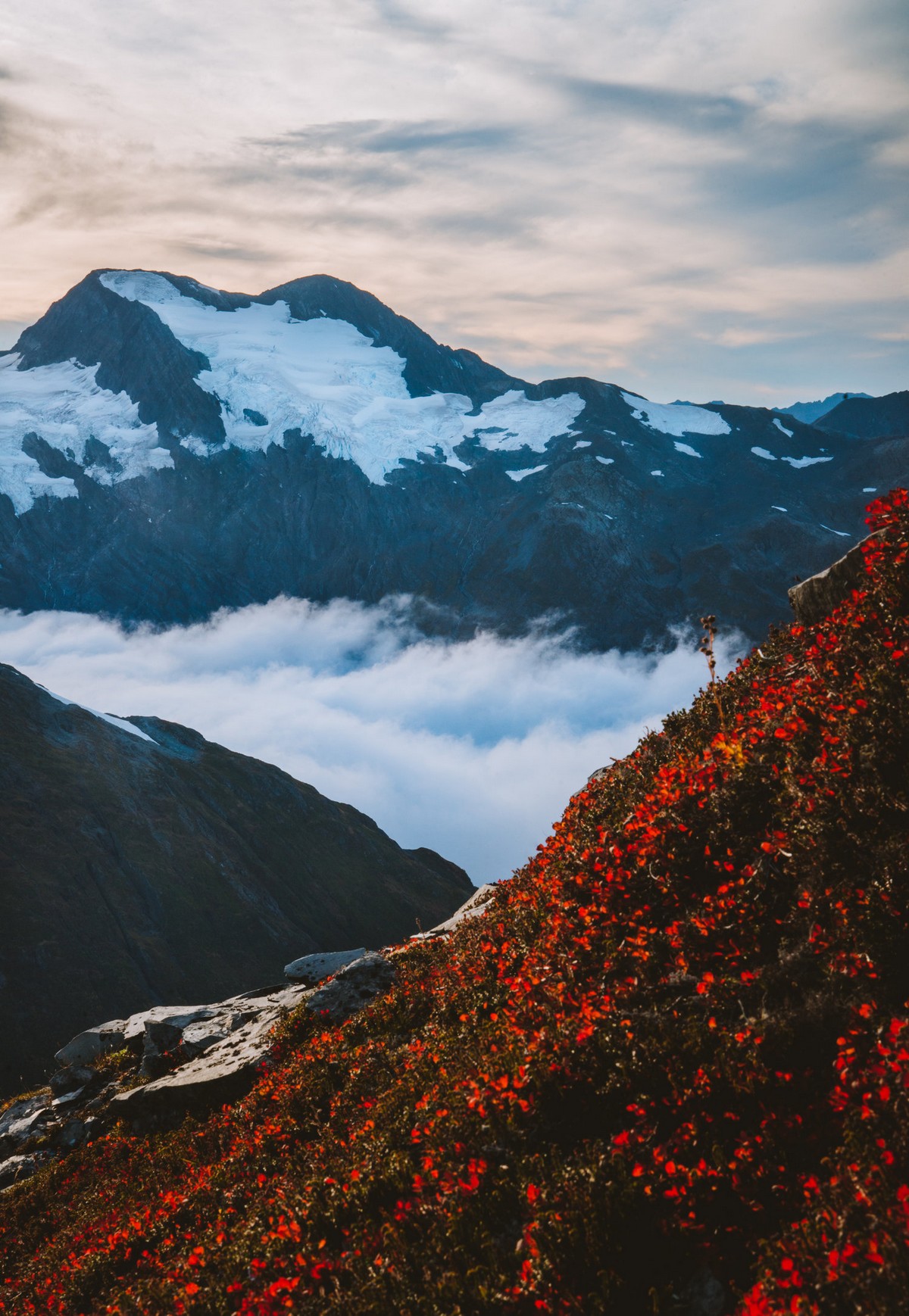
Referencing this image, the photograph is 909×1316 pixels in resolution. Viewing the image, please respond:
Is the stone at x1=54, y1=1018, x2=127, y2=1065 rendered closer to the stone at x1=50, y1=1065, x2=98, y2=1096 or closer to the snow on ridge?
the stone at x1=50, y1=1065, x2=98, y2=1096

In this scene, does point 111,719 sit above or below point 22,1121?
above

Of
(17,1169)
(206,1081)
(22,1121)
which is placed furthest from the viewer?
(22,1121)

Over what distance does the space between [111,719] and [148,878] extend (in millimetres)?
39616

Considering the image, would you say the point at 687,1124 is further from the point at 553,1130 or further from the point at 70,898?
the point at 70,898

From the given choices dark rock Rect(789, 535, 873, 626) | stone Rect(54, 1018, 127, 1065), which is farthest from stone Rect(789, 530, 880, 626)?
stone Rect(54, 1018, 127, 1065)

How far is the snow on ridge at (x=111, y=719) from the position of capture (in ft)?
462

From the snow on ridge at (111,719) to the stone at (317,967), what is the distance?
133637mm

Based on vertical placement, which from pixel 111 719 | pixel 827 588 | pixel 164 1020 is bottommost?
pixel 164 1020

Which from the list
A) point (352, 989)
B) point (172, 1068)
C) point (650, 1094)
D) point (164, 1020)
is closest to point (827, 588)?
point (650, 1094)

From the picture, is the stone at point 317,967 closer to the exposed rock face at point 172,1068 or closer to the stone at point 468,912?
the exposed rock face at point 172,1068

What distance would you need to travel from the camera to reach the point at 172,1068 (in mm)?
18625

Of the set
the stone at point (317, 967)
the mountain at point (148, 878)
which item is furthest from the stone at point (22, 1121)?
the mountain at point (148, 878)

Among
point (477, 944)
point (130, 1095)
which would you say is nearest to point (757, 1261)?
point (477, 944)

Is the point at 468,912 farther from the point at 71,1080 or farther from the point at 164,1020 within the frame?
the point at 71,1080
